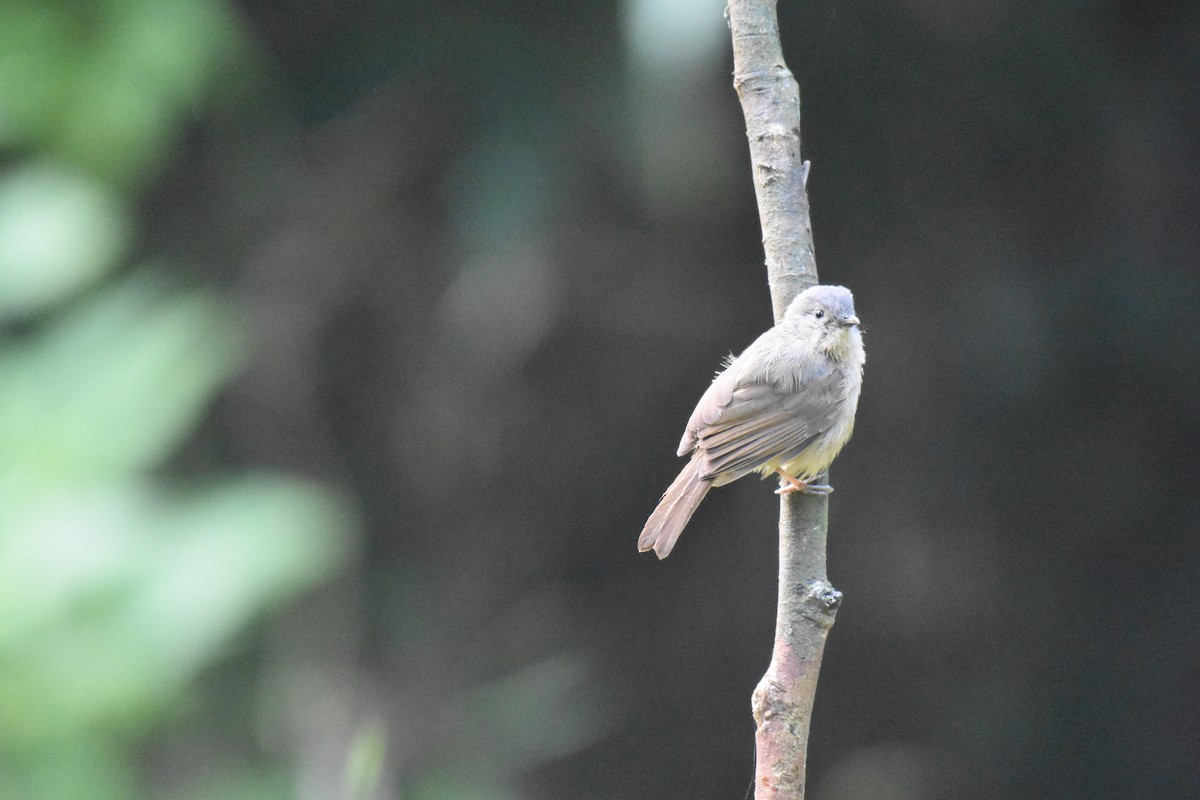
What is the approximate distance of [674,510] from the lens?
2.09 meters

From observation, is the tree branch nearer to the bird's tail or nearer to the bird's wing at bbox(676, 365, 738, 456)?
the bird's tail

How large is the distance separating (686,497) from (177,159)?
3.50 metres

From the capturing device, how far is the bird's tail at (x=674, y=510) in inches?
72.8

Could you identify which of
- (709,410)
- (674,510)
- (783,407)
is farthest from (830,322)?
(674,510)

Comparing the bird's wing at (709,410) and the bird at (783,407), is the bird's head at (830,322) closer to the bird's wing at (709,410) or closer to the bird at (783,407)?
the bird at (783,407)

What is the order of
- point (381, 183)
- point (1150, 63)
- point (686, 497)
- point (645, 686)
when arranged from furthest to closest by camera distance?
point (645, 686), point (381, 183), point (1150, 63), point (686, 497)

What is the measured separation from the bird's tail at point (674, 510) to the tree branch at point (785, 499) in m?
0.24

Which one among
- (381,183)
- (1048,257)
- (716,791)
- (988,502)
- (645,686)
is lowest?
(716,791)

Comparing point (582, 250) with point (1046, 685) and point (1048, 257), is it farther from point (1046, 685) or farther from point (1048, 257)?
point (1046, 685)

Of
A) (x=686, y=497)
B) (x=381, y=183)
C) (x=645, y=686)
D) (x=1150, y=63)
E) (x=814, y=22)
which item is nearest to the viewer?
(x=686, y=497)

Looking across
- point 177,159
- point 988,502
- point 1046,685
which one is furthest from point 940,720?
point 177,159

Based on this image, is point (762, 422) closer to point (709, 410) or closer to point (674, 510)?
point (709, 410)

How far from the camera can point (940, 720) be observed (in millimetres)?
5031

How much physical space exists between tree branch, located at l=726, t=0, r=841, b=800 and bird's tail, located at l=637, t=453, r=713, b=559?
24 centimetres
